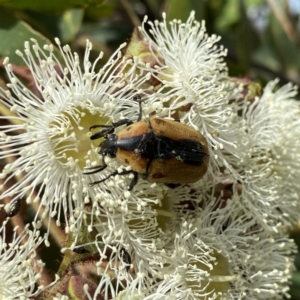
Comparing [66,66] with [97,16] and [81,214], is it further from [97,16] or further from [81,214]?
[97,16]

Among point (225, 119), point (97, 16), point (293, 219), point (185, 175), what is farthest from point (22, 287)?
point (97, 16)

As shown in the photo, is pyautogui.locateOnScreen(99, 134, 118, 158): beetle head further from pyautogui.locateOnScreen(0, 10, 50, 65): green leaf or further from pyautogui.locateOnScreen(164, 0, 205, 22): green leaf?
pyautogui.locateOnScreen(164, 0, 205, 22): green leaf

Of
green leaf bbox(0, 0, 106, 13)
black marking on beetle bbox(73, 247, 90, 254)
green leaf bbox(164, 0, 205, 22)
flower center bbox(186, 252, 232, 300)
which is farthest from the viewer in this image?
green leaf bbox(164, 0, 205, 22)

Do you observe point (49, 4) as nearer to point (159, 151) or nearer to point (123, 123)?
point (123, 123)

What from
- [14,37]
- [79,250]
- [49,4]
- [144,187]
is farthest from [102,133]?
[49,4]

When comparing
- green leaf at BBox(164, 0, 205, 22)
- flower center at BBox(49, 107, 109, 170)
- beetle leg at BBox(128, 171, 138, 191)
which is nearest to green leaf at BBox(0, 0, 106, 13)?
green leaf at BBox(164, 0, 205, 22)

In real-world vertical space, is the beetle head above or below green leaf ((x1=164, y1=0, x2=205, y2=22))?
below

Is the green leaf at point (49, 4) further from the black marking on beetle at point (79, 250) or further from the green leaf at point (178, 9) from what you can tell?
the black marking on beetle at point (79, 250)
